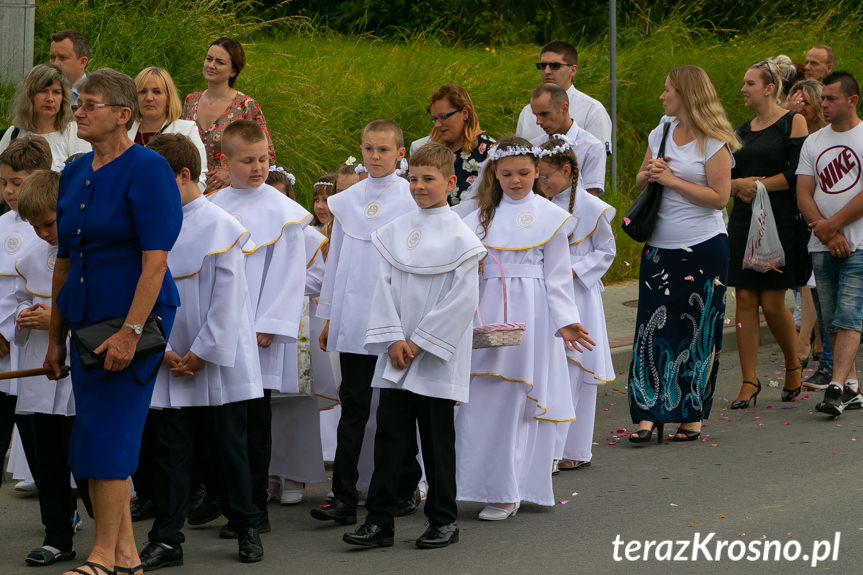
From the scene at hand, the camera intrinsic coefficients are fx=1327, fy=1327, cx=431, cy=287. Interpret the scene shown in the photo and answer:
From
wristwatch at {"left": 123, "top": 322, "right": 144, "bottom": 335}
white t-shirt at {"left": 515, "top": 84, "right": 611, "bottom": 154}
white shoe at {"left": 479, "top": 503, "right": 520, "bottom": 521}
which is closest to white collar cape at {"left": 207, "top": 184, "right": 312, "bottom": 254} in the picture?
wristwatch at {"left": 123, "top": 322, "right": 144, "bottom": 335}

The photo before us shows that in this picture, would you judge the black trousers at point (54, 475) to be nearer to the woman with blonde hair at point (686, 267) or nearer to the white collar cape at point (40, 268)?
the white collar cape at point (40, 268)

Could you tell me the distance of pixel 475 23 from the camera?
24.2m

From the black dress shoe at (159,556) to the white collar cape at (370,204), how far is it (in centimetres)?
189

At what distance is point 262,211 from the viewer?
6371 millimetres

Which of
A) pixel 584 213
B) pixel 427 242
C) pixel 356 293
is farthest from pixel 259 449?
pixel 584 213

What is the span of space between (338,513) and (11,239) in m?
1.99

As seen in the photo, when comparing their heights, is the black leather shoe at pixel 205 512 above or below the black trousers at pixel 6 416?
below

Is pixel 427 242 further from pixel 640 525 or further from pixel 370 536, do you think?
pixel 640 525


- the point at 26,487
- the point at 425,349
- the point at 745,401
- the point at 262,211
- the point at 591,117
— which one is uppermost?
the point at 591,117

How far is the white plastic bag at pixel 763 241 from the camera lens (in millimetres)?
9031

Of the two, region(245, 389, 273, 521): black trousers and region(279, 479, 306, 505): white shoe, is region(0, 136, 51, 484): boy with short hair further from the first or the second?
region(279, 479, 306, 505): white shoe

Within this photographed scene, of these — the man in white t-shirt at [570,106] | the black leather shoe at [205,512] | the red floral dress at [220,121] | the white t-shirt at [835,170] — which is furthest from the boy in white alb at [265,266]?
the white t-shirt at [835,170]

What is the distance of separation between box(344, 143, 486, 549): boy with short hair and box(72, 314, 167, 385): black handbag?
1.15m

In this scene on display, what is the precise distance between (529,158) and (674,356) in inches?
77.9
